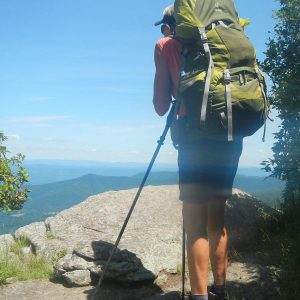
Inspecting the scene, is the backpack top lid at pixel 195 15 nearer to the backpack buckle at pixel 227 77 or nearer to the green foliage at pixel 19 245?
the backpack buckle at pixel 227 77

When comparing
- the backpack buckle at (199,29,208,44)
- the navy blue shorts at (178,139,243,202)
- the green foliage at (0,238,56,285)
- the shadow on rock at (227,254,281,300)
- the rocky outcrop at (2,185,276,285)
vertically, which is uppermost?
the backpack buckle at (199,29,208,44)

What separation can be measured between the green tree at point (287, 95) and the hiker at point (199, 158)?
4.56 meters

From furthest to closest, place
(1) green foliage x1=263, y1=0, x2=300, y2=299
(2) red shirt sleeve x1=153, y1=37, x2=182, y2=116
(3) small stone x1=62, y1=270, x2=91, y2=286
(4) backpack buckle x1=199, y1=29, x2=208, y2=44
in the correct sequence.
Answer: (1) green foliage x1=263, y1=0, x2=300, y2=299 → (3) small stone x1=62, y1=270, x2=91, y2=286 → (2) red shirt sleeve x1=153, y1=37, x2=182, y2=116 → (4) backpack buckle x1=199, y1=29, x2=208, y2=44

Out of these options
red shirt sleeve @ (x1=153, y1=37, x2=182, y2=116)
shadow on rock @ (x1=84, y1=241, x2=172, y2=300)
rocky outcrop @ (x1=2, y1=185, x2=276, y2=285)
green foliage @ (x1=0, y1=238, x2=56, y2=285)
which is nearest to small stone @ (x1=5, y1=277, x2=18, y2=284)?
green foliage @ (x1=0, y1=238, x2=56, y2=285)

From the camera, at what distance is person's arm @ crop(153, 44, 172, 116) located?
441cm

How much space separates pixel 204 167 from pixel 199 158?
120 mm

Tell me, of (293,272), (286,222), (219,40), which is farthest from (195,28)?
(286,222)

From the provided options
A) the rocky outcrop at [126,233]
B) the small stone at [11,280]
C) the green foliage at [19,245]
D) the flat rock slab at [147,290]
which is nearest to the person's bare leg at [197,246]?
the flat rock slab at [147,290]

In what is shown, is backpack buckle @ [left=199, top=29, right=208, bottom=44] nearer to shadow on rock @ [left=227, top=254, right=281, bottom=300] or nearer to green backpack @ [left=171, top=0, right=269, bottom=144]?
green backpack @ [left=171, top=0, right=269, bottom=144]

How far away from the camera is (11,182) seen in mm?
7066

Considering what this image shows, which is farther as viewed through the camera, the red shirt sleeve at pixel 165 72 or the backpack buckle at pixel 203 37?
the red shirt sleeve at pixel 165 72

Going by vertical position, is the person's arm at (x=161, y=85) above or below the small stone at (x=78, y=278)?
above

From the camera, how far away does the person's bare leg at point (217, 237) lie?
14.8 feet

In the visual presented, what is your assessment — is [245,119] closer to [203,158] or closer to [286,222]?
[203,158]
